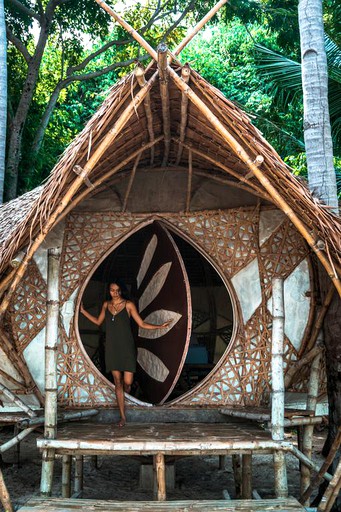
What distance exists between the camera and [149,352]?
5633mm

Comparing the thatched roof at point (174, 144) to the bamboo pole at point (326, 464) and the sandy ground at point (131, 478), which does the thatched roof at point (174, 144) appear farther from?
the sandy ground at point (131, 478)

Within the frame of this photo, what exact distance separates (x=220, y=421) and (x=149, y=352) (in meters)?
0.95

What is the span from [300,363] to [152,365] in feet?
4.15

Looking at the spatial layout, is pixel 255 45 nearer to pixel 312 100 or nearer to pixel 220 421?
pixel 312 100

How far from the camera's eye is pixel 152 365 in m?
5.51

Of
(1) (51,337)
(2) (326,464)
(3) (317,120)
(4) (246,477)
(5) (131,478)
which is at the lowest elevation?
(5) (131,478)

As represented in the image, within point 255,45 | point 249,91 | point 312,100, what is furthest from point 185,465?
point 249,91

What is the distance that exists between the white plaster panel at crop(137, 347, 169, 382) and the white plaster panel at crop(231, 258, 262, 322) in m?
Result: 0.78

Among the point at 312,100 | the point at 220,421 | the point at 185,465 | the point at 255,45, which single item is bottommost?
the point at 185,465

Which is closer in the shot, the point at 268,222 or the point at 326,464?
the point at 326,464

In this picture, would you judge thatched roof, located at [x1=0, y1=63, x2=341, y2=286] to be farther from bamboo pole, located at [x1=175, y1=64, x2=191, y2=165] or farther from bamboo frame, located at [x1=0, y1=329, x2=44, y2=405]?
bamboo frame, located at [x1=0, y1=329, x2=44, y2=405]

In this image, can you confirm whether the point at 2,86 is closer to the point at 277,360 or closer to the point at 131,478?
the point at 131,478

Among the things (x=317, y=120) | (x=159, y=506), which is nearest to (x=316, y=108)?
(x=317, y=120)

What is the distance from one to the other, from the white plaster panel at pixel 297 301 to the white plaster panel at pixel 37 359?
170 cm
